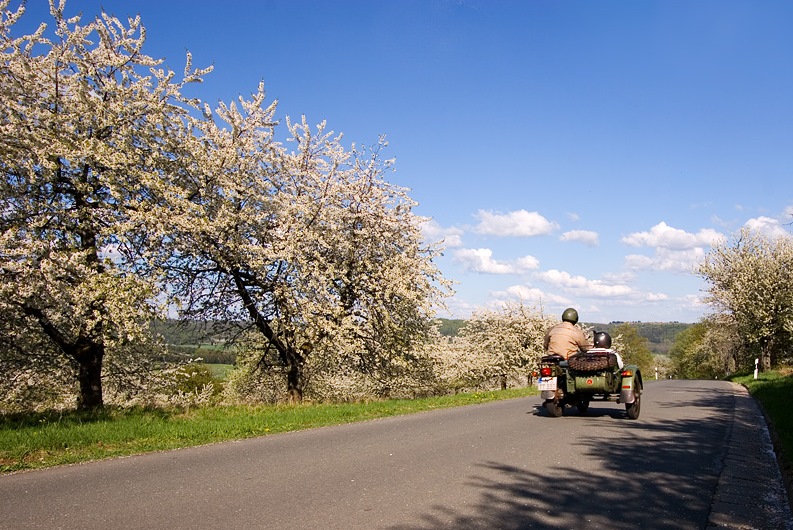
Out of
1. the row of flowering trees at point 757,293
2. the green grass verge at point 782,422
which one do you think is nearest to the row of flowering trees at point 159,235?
the green grass verge at point 782,422

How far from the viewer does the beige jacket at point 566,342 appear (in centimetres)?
1195

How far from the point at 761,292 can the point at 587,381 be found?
108ft

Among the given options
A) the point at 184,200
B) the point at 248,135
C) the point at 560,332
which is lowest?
the point at 560,332

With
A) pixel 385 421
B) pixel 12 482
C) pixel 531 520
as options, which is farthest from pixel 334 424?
pixel 531 520

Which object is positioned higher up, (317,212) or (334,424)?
(317,212)

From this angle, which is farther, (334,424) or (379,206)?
(379,206)

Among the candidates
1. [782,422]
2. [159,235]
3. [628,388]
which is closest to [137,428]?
[159,235]

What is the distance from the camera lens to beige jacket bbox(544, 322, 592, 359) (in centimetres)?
1195

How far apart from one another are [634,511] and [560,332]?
7.24 meters

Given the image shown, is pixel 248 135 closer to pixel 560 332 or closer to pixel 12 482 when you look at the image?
pixel 560 332

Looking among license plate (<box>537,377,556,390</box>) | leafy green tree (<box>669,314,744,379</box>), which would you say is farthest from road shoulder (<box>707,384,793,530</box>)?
leafy green tree (<box>669,314,744,379</box>)

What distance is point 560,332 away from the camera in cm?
1222

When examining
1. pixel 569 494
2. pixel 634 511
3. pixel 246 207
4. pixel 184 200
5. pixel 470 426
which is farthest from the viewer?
pixel 246 207

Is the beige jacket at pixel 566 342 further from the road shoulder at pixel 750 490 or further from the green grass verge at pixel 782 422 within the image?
the green grass verge at pixel 782 422
